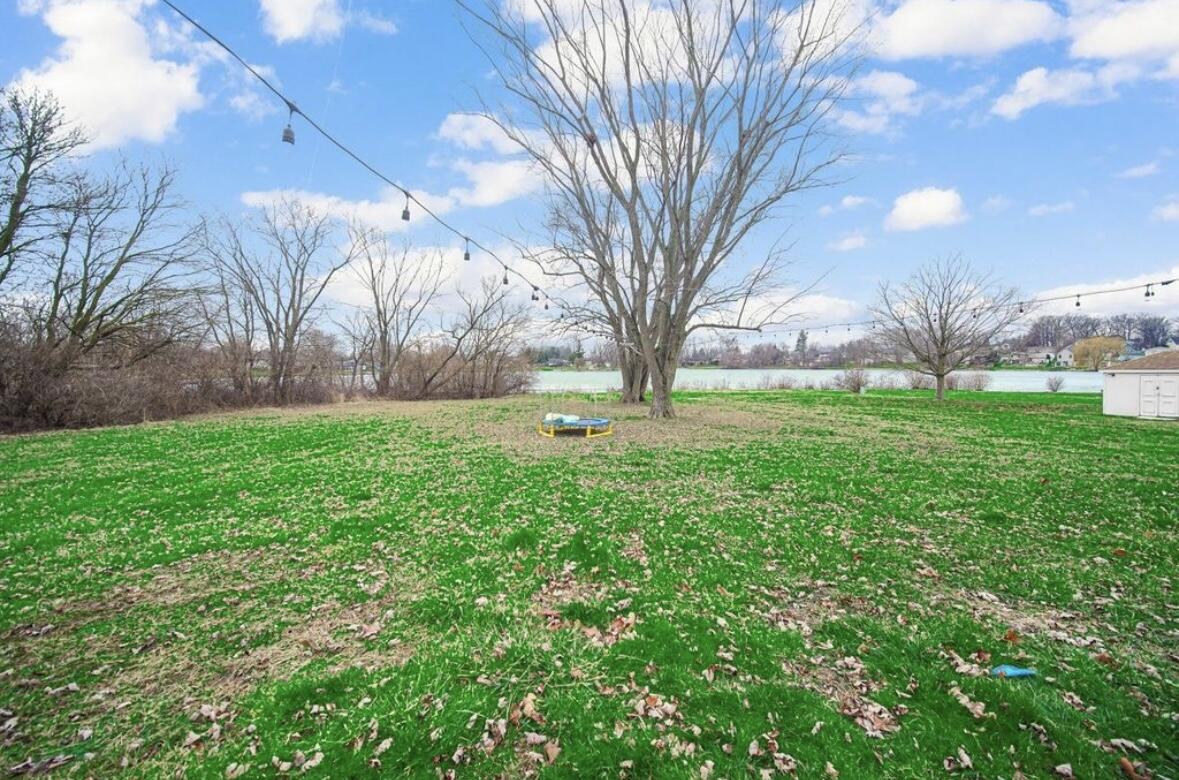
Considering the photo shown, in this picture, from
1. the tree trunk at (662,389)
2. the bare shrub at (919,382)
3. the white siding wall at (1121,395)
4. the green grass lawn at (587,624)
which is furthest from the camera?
the bare shrub at (919,382)

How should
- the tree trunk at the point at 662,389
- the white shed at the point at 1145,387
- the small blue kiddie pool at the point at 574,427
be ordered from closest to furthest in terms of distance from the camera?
the small blue kiddie pool at the point at 574,427
the tree trunk at the point at 662,389
the white shed at the point at 1145,387

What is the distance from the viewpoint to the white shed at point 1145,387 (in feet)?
60.3

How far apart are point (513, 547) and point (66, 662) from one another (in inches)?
136

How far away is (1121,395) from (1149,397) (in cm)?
84

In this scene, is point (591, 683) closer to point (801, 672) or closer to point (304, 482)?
point (801, 672)

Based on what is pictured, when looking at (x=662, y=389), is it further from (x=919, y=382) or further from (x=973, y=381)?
(x=919, y=382)

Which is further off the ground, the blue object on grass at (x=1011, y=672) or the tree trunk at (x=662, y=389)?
the tree trunk at (x=662, y=389)

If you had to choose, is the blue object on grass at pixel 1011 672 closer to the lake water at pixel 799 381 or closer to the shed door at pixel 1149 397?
the shed door at pixel 1149 397

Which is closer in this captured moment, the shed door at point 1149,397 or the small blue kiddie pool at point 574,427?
the small blue kiddie pool at point 574,427

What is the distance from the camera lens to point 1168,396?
18438mm

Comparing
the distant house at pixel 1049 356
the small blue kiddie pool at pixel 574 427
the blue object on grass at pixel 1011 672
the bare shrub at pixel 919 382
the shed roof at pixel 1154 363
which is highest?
the distant house at pixel 1049 356

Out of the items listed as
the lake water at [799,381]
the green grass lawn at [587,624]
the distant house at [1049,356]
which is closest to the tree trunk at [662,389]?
the green grass lawn at [587,624]

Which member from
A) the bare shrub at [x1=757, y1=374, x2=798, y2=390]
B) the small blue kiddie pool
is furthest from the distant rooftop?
the bare shrub at [x1=757, y1=374, x2=798, y2=390]

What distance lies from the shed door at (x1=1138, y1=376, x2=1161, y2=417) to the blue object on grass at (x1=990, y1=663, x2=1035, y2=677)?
24.1 metres
